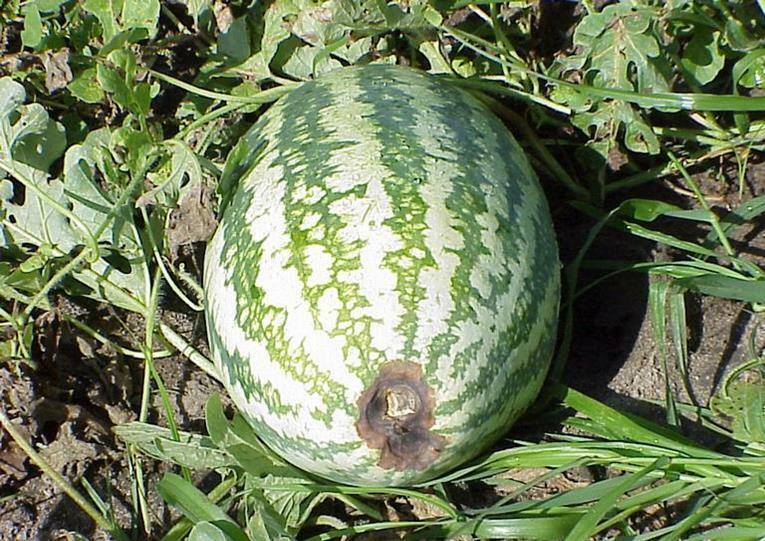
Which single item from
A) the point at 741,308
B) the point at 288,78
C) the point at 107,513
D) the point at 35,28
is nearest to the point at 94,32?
the point at 35,28

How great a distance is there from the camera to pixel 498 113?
2531 millimetres

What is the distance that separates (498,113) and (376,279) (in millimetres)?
879

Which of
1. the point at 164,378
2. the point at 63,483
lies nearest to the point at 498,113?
the point at 164,378

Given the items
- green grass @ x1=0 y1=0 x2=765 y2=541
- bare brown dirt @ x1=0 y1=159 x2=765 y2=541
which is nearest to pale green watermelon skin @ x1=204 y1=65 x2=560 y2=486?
green grass @ x1=0 y1=0 x2=765 y2=541

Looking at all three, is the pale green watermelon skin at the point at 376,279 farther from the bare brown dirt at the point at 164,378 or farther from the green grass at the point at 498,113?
the bare brown dirt at the point at 164,378

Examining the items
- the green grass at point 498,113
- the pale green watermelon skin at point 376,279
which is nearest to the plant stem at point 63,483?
the green grass at point 498,113

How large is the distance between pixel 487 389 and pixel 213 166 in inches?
34.4

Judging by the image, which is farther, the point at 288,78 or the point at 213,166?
the point at 288,78

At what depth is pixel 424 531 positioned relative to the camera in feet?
6.92

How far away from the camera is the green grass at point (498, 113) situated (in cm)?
204

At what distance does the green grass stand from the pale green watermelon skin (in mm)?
179

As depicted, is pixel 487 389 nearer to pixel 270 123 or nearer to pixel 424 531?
pixel 424 531

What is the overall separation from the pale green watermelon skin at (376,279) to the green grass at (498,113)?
0.59 feet

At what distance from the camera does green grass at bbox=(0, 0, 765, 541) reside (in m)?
2.04
